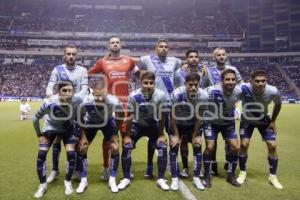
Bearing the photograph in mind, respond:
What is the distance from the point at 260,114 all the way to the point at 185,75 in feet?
6.01

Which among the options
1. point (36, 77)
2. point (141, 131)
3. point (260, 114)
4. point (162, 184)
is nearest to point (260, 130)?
point (260, 114)

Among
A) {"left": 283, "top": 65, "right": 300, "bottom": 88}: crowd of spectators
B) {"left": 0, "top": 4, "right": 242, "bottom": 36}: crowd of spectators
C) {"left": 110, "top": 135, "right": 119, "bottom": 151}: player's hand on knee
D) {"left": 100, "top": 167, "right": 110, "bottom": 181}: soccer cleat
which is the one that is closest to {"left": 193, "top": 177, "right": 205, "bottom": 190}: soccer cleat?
{"left": 110, "top": 135, "right": 119, "bottom": 151}: player's hand on knee

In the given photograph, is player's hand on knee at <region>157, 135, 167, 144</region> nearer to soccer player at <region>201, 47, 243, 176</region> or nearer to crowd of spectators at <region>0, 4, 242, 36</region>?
soccer player at <region>201, 47, 243, 176</region>

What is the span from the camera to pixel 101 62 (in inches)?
326

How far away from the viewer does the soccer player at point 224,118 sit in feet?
23.6

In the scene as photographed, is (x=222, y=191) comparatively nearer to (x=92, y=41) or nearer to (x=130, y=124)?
(x=130, y=124)

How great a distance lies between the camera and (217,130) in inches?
299

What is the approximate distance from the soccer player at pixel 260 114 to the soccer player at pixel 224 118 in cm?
25

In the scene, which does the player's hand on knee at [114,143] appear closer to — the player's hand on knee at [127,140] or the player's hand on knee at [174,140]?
the player's hand on knee at [127,140]

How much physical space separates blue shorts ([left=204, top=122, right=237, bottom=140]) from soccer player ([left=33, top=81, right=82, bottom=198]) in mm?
2718

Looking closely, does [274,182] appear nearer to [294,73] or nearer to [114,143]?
[114,143]

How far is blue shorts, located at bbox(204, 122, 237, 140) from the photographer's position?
7387 millimetres

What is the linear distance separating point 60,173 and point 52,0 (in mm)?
62996

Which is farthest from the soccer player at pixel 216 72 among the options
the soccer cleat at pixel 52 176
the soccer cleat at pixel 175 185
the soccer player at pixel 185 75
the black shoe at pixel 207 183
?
the soccer cleat at pixel 52 176
